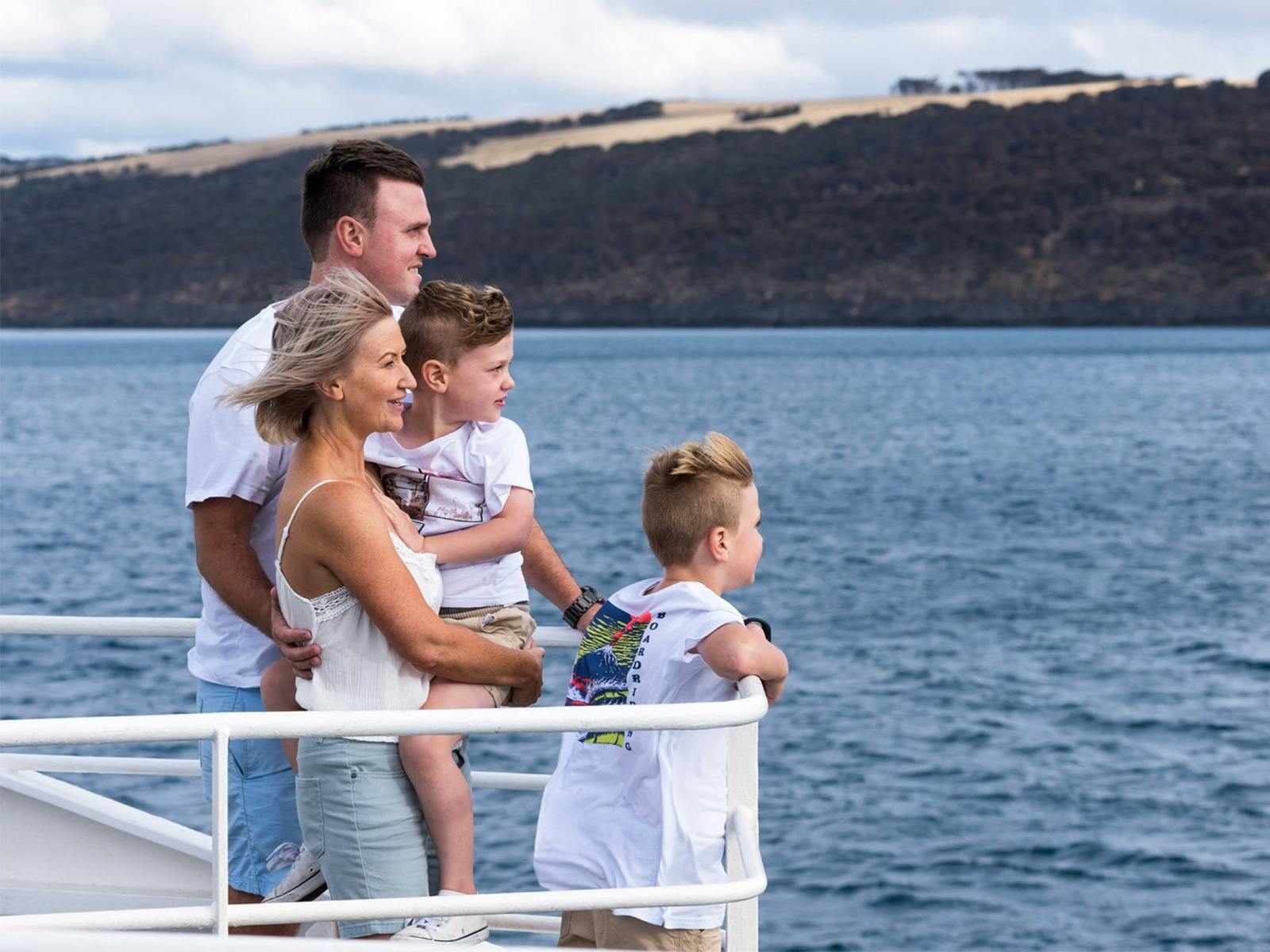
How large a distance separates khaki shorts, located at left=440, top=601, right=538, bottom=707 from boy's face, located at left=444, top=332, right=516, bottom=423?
0.42 metres

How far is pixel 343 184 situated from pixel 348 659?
1130mm

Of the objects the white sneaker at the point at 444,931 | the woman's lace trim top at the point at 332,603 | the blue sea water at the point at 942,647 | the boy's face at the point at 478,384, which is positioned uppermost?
the boy's face at the point at 478,384

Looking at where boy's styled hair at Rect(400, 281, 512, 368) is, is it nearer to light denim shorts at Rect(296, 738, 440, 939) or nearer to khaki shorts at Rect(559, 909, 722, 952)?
light denim shorts at Rect(296, 738, 440, 939)

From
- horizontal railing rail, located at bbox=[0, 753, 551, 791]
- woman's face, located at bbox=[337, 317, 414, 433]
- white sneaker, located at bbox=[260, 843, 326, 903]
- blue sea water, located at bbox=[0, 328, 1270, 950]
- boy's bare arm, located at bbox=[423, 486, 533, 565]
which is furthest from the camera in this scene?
blue sea water, located at bbox=[0, 328, 1270, 950]

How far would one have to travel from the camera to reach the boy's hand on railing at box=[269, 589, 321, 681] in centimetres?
288

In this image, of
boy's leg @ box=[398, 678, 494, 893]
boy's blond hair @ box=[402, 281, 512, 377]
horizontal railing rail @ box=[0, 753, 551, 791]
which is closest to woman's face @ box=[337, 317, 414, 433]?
boy's blond hair @ box=[402, 281, 512, 377]

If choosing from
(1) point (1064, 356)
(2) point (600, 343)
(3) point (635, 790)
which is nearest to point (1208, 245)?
(1) point (1064, 356)

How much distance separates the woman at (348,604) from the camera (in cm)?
285

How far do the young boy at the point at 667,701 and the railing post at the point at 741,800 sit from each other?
0.08m

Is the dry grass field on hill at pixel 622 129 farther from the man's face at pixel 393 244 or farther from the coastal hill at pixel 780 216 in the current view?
Result: the man's face at pixel 393 244

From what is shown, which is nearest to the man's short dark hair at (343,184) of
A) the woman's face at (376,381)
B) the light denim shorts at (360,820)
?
the woman's face at (376,381)

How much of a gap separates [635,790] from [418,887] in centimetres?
47

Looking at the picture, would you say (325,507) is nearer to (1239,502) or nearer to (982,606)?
(982,606)

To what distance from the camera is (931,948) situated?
12.7m
